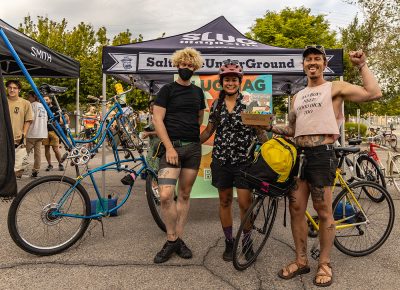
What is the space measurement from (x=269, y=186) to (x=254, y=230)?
547 mm

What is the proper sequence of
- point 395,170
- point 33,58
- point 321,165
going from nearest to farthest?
point 321,165
point 33,58
point 395,170

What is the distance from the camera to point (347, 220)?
3510 mm

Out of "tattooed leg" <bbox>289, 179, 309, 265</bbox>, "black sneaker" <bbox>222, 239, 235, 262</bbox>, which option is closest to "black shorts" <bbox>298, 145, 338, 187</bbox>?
"tattooed leg" <bbox>289, 179, 309, 265</bbox>

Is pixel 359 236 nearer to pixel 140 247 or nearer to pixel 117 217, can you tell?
pixel 140 247

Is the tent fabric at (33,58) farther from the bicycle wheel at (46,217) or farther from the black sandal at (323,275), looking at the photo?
the black sandal at (323,275)

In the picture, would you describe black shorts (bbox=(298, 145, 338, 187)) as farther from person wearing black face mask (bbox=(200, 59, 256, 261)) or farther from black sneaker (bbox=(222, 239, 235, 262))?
black sneaker (bbox=(222, 239, 235, 262))

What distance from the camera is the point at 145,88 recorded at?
925 cm

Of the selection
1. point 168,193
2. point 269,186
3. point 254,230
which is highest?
point 269,186

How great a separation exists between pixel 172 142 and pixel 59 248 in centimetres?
154

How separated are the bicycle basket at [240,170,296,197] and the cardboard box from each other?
429 millimetres

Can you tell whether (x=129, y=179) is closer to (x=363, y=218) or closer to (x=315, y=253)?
(x=315, y=253)

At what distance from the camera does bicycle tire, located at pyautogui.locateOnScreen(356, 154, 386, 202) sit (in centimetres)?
597

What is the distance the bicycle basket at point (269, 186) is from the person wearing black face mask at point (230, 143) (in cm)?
19

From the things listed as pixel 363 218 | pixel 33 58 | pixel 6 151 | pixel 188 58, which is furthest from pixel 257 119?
pixel 33 58
